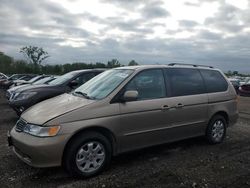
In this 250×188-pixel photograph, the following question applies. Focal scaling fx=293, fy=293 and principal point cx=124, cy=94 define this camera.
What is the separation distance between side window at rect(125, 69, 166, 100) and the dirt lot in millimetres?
1173

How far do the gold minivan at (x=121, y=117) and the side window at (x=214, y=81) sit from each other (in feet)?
0.08

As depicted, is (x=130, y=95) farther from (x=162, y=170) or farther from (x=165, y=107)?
(x=162, y=170)

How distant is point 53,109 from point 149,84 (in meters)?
1.79

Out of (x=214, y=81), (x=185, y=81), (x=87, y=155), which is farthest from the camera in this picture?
(x=214, y=81)

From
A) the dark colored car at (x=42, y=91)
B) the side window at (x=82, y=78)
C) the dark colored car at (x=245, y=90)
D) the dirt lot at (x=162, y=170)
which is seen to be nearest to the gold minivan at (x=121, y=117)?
the dirt lot at (x=162, y=170)

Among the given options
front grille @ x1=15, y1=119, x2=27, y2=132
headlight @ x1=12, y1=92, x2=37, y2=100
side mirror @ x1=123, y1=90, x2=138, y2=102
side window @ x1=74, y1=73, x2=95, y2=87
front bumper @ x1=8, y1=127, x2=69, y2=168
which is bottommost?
front bumper @ x1=8, y1=127, x2=69, y2=168

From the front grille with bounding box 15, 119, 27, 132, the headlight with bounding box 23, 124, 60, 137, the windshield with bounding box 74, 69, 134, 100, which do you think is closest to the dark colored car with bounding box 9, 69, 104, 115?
the windshield with bounding box 74, 69, 134, 100

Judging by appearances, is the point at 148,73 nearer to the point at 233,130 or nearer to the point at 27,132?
the point at 27,132

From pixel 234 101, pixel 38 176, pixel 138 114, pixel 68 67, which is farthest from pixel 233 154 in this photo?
pixel 68 67

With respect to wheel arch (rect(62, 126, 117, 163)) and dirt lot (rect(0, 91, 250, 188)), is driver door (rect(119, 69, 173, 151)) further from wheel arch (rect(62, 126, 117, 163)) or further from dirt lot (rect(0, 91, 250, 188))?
dirt lot (rect(0, 91, 250, 188))

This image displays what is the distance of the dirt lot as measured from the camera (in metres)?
4.27

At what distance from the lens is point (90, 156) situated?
14.6 feet

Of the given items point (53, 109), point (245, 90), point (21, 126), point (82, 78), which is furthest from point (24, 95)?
point (245, 90)

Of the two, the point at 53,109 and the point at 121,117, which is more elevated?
the point at 53,109
